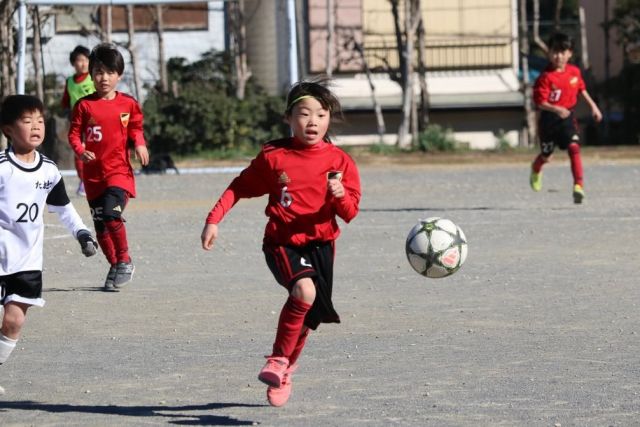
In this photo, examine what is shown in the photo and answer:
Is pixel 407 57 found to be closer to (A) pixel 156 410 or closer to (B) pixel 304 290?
(B) pixel 304 290

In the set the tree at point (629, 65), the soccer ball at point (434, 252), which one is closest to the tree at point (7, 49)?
the tree at point (629, 65)

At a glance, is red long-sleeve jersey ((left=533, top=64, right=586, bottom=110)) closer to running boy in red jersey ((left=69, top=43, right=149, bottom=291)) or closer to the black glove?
running boy in red jersey ((left=69, top=43, right=149, bottom=291))

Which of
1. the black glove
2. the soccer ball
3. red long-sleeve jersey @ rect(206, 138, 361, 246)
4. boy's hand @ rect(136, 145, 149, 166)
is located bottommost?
the soccer ball

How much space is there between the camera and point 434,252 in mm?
8508

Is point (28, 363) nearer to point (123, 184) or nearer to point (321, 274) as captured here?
point (321, 274)

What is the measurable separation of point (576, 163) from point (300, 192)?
10.8 meters

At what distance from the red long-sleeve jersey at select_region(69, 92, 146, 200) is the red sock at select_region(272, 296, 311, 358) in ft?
16.1

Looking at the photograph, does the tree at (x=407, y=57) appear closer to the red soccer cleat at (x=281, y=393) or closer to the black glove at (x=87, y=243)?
the black glove at (x=87, y=243)

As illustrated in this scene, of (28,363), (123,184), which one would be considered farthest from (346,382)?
(123,184)

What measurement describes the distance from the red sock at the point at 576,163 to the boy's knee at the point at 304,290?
10.9 m

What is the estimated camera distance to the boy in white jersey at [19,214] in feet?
23.4

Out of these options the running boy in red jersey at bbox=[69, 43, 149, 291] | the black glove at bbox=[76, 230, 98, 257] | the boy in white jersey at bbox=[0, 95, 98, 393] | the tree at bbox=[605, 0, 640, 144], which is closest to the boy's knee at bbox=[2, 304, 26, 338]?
the boy in white jersey at bbox=[0, 95, 98, 393]

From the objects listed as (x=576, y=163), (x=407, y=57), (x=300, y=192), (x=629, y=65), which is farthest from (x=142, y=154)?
(x=629, y=65)

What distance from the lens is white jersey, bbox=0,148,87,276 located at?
714 cm
